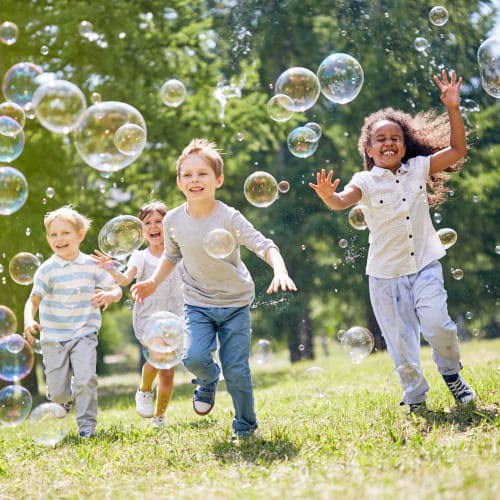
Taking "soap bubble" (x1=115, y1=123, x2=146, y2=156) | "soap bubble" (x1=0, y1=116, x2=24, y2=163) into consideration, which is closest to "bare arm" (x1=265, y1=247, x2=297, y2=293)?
"soap bubble" (x1=115, y1=123, x2=146, y2=156)

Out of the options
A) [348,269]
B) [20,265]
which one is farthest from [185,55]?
[20,265]

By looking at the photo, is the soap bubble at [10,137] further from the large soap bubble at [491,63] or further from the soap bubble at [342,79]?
the large soap bubble at [491,63]

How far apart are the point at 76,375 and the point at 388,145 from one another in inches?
101

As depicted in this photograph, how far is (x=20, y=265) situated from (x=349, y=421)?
3.36 metres

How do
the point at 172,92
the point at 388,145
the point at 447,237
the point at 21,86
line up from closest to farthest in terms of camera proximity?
the point at 388,145
the point at 447,237
the point at 172,92
the point at 21,86

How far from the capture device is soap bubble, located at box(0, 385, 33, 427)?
4.64 m

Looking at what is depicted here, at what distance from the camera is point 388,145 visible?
4461 mm

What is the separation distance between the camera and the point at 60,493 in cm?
321

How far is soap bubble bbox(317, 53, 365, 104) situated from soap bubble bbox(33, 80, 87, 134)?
6.31 feet

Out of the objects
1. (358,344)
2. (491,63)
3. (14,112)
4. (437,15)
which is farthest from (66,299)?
(437,15)

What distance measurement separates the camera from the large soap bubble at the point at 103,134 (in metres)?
5.21

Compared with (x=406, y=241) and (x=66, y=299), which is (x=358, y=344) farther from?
(x=66, y=299)

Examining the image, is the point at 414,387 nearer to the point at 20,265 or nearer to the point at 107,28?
the point at 20,265

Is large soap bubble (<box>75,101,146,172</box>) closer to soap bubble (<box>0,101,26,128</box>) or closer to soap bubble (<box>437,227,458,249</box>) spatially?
soap bubble (<box>0,101,26,128</box>)
